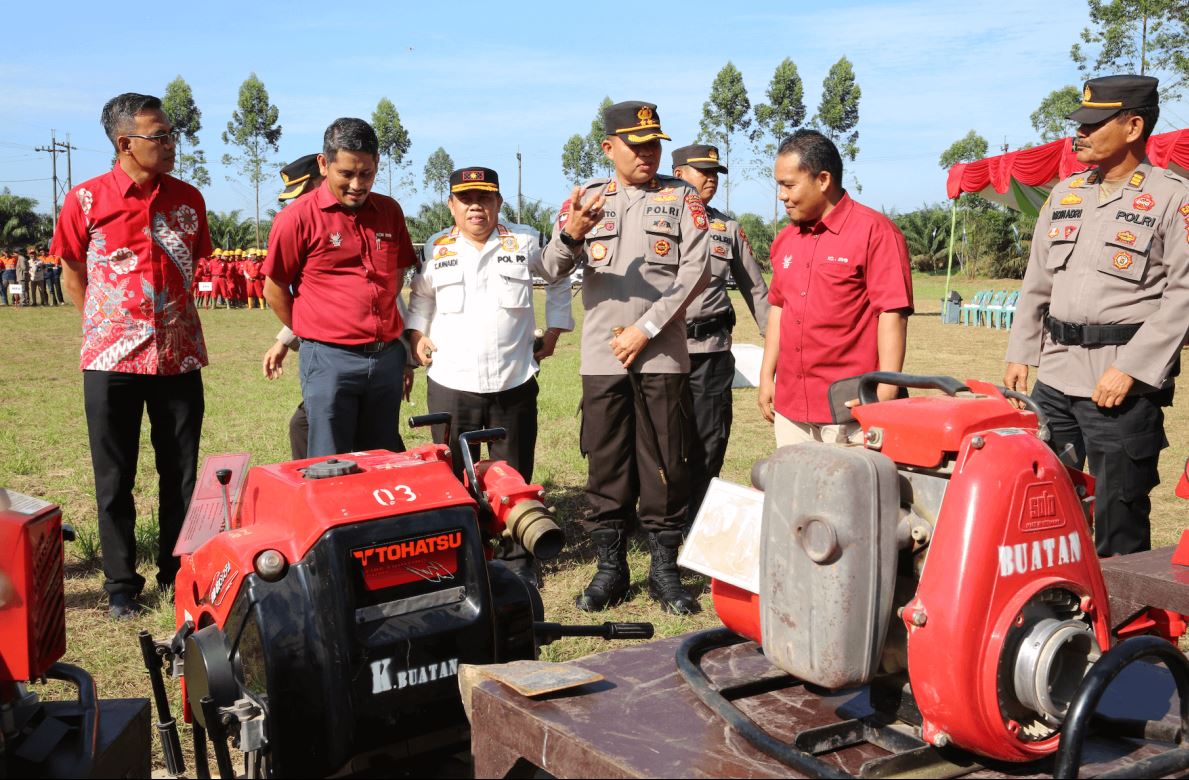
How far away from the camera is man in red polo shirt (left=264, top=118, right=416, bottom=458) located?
13.4ft

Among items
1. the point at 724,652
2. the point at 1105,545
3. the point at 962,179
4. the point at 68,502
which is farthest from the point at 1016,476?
the point at 962,179

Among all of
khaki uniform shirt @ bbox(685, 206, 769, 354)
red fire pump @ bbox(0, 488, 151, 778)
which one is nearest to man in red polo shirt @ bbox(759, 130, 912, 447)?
khaki uniform shirt @ bbox(685, 206, 769, 354)

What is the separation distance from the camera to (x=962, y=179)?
19734 mm

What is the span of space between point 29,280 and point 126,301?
98.0 feet

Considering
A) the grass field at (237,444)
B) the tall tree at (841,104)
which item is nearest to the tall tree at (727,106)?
the tall tree at (841,104)

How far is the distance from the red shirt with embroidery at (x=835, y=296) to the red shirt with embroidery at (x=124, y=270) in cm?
263

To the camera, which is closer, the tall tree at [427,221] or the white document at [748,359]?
the white document at [748,359]

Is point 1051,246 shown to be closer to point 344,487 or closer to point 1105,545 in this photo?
point 1105,545

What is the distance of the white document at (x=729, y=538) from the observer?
1.88 metres

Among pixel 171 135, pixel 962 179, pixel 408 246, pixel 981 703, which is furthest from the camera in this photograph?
pixel 962 179

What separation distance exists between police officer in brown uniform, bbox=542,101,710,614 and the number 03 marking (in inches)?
78.5

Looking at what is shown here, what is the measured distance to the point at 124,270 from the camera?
420 centimetres

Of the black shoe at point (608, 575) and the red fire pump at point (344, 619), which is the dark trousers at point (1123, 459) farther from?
the red fire pump at point (344, 619)

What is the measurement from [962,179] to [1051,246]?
1722cm
